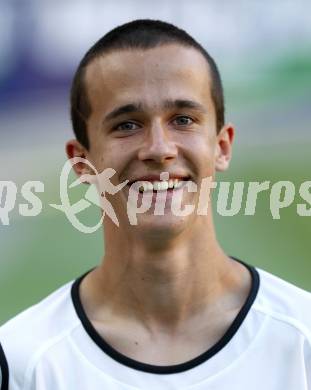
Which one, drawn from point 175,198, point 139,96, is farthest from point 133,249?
point 139,96

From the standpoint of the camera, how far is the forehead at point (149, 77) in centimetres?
261

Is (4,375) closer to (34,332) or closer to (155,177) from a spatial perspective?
(34,332)

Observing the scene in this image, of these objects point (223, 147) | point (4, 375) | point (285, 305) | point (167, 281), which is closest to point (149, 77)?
point (223, 147)

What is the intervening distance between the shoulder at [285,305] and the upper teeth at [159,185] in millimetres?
378

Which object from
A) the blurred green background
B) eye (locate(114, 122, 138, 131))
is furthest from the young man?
the blurred green background

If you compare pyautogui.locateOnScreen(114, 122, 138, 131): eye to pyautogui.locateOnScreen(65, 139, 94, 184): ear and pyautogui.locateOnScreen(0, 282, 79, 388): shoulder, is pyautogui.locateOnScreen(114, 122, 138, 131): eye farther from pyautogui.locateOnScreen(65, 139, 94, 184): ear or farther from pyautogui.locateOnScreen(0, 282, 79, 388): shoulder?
pyautogui.locateOnScreen(0, 282, 79, 388): shoulder

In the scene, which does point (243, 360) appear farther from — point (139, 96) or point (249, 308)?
point (139, 96)

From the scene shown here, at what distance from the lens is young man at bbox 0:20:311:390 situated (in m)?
2.58

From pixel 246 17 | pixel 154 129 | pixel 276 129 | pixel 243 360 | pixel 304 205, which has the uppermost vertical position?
pixel 246 17

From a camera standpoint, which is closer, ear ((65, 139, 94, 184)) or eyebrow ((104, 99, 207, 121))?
eyebrow ((104, 99, 207, 121))

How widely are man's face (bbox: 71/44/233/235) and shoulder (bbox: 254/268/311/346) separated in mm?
287

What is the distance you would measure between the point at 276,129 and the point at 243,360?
143 inches

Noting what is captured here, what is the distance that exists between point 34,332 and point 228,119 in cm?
344

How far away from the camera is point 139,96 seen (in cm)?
261
